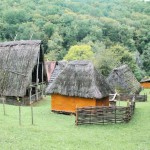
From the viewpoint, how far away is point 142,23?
118m

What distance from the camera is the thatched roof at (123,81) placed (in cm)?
4606

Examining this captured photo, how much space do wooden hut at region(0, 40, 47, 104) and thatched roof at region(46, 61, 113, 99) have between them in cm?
525

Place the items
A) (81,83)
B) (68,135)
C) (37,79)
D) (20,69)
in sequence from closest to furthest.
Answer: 1. (68,135)
2. (81,83)
3. (20,69)
4. (37,79)

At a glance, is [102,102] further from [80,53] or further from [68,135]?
[80,53]

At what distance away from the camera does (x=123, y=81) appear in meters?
46.4

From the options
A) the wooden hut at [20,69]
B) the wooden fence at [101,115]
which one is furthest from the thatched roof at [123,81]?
the wooden fence at [101,115]

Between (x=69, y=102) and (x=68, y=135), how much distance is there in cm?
915

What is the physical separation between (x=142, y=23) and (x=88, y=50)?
172ft

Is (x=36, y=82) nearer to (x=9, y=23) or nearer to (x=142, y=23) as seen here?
(x=9, y=23)

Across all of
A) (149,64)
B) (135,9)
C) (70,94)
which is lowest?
(149,64)


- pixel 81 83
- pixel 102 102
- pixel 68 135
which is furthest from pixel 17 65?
pixel 68 135

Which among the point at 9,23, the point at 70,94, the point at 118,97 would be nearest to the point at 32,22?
the point at 9,23

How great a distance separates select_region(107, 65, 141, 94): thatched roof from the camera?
4606cm

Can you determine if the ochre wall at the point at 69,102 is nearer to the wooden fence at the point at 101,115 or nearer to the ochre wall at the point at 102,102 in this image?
the ochre wall at the point at 102,102
